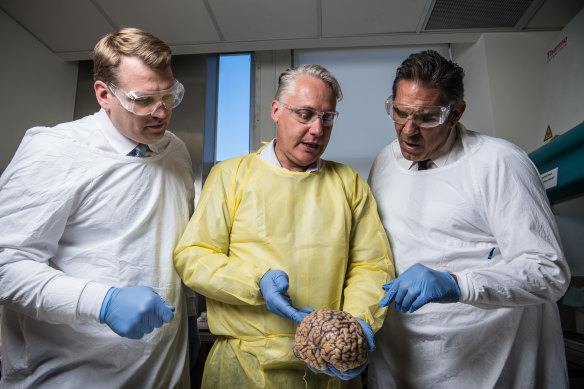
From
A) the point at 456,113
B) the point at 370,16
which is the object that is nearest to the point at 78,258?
the point at 456,113

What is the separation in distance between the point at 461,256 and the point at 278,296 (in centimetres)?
78

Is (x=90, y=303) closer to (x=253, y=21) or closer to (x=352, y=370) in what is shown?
(x=352, y=370)

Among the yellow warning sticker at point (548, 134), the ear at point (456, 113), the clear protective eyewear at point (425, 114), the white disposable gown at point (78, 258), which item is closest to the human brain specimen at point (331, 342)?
the white disposable gown at point (78, 258)

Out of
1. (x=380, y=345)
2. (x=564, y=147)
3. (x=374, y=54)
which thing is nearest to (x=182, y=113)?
(x=374, y=54)

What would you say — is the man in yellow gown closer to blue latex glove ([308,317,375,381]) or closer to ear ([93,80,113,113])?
blue latex glove ([308,317,375,381])

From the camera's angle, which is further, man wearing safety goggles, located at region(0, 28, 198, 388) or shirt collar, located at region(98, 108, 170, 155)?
shirt collar, located at region(98, 108, 170, 155)

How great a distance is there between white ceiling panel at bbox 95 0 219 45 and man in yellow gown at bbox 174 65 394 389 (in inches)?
59.9

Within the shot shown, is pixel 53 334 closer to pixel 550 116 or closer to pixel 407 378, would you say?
pixel 407 378

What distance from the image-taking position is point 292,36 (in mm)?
3014

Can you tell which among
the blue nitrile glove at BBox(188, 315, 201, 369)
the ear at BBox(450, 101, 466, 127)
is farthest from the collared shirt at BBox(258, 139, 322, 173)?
the blue nitrile glove at BBox(188, 315, 201, 369)

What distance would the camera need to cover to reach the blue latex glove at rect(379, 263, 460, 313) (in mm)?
1293

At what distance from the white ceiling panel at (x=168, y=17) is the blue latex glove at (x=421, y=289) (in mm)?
2332

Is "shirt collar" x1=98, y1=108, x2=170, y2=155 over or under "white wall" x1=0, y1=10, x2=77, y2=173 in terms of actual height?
under

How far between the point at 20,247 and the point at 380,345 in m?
1.44
